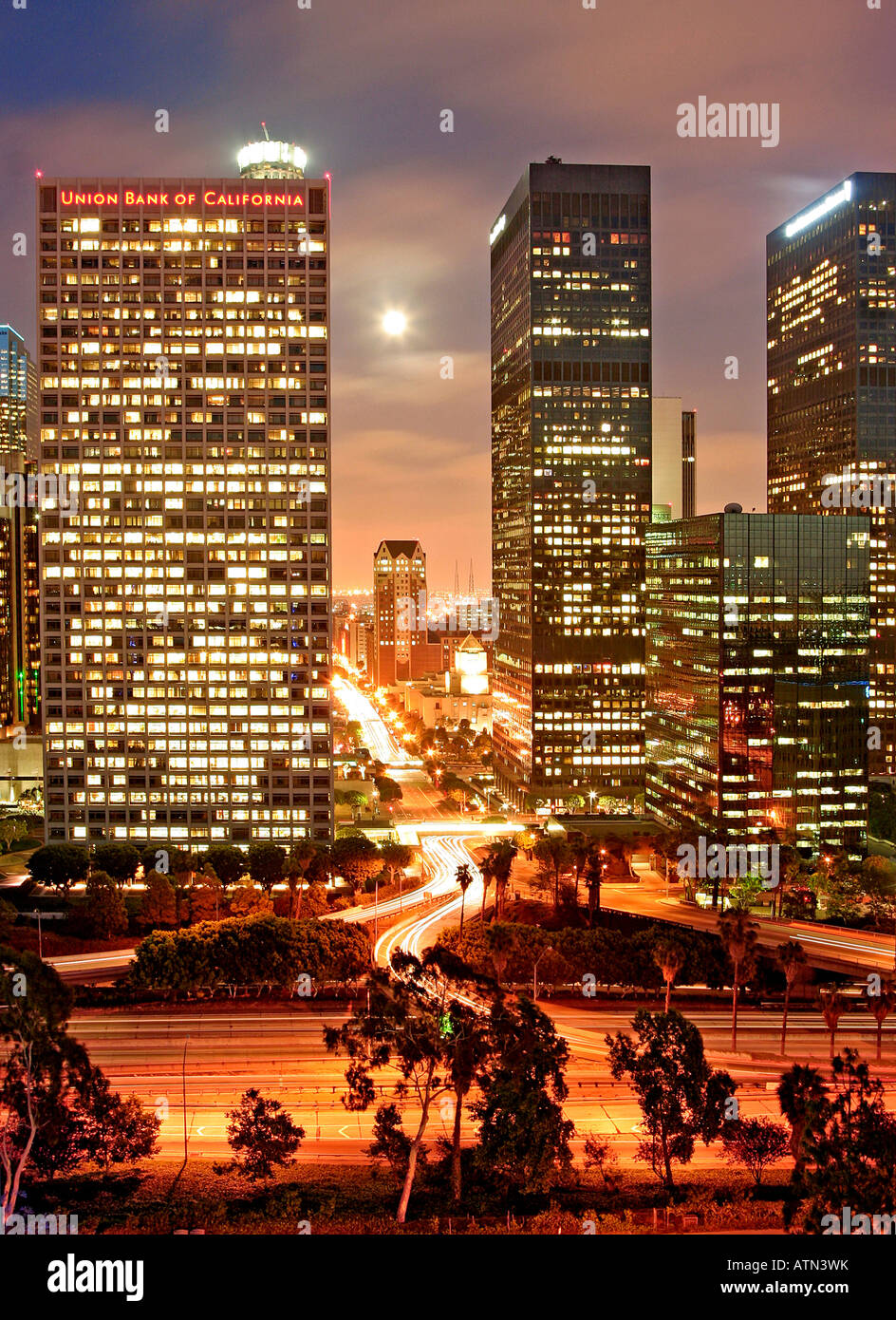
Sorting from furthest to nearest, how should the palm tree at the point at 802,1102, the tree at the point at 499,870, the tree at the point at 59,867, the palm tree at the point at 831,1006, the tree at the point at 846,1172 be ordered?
1. the tree at the point at 59,867
2. the tree at the point at 499,870
3. the palm tree at the point at 831,1006
4. the palm tree at the point at 802,1102
5. the tree at the point at 846,1172

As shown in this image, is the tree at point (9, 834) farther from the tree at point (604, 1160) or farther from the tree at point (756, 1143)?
the tree at point (756, 1143)

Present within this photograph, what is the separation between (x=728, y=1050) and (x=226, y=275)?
82685mm

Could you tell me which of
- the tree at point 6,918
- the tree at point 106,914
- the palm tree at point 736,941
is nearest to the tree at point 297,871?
the tree at point 106,914

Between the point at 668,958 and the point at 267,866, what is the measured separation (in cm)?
3928

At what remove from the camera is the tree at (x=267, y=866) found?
84562 millimetres

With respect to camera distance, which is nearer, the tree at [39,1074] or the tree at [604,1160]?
the tree at [39,1074]

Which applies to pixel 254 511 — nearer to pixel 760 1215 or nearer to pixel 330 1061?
pixel 330 1061

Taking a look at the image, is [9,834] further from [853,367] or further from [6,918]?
[853,367]

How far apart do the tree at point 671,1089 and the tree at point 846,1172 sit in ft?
14.1

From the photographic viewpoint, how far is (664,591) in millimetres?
114688

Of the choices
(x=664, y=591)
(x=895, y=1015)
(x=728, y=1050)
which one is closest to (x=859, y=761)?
(x=664, y=591)

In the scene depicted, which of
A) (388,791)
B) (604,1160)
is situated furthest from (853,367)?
(604,1160)

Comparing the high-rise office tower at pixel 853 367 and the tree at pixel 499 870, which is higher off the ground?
the high-rise office tower at pixel 853 367

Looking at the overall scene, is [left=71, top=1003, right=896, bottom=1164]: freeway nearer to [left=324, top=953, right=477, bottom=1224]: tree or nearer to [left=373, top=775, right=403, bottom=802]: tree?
[left=324, top=953, right=477, bottom=1224]: tree
